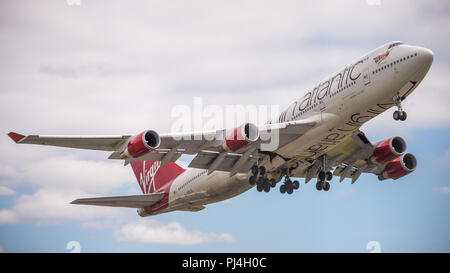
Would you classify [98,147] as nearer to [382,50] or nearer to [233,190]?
[233,190]

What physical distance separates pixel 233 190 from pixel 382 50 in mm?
13148

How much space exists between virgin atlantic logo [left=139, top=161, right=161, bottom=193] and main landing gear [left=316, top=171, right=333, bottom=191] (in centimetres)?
1288

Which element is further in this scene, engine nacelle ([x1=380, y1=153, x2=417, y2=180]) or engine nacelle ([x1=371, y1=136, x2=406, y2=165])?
engine nacelle ([x1=380, y1=153, x2=417, y2=180])

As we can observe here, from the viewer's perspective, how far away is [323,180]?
123 feet

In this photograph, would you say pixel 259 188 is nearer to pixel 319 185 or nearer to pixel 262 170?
pixel 262 170

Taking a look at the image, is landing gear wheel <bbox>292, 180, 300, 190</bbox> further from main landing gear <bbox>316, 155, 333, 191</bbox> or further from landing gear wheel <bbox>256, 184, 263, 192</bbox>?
landing gear wheel <bbox>256, 184, 263, 192</bbox>

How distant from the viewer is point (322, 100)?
3222 centimetres

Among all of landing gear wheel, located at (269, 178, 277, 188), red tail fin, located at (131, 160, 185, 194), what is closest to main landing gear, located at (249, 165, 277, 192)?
landing gear wheel, located at (269, 178, 277, 188)

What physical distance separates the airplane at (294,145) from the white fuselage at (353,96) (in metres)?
0.05

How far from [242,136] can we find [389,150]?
10.8 metres

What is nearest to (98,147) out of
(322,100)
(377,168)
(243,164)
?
(243,164)

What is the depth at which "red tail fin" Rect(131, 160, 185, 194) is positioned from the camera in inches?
1718

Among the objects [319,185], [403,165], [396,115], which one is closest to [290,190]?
[319,185]
